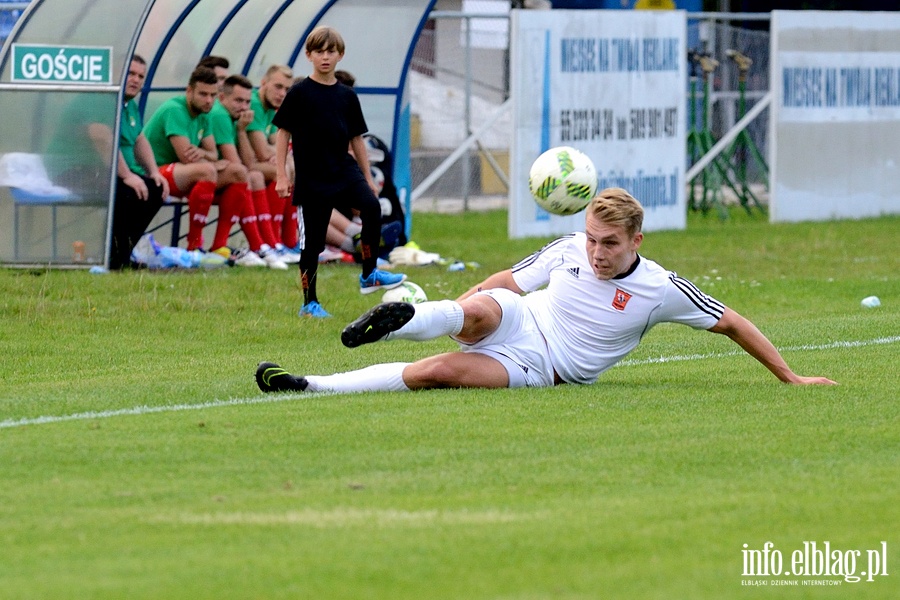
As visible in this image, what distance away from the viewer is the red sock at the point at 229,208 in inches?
617

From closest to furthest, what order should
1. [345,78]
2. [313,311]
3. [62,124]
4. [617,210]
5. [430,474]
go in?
[430,474] < [617,210] < [313,311] < [62,124] < [345,78]

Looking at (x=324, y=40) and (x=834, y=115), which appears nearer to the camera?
(x=324, y=40)

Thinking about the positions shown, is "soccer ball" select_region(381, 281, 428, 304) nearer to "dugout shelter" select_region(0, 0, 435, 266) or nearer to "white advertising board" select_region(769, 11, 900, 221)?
"dugout shelter" select_region(0, 0, 435, 266)

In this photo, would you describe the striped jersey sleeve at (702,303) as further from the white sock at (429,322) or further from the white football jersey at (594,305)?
the white sock at (429,322)

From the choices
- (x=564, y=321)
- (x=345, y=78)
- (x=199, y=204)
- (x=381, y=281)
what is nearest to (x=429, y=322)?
(x=564, y=321)

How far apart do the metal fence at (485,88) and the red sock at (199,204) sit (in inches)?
367

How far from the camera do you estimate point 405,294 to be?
12250 millimetres

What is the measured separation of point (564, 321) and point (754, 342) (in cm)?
100

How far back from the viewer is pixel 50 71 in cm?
1431

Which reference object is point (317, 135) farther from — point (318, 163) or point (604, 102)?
point (604, 102)

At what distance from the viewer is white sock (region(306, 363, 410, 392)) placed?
8084 mm

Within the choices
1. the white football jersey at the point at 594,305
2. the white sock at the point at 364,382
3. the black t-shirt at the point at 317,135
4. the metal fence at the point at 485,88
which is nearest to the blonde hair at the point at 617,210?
the white football jersey at the point at 594,305

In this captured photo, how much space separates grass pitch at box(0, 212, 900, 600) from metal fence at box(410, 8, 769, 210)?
14.6 meters

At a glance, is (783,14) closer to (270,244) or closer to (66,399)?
(270,244)
